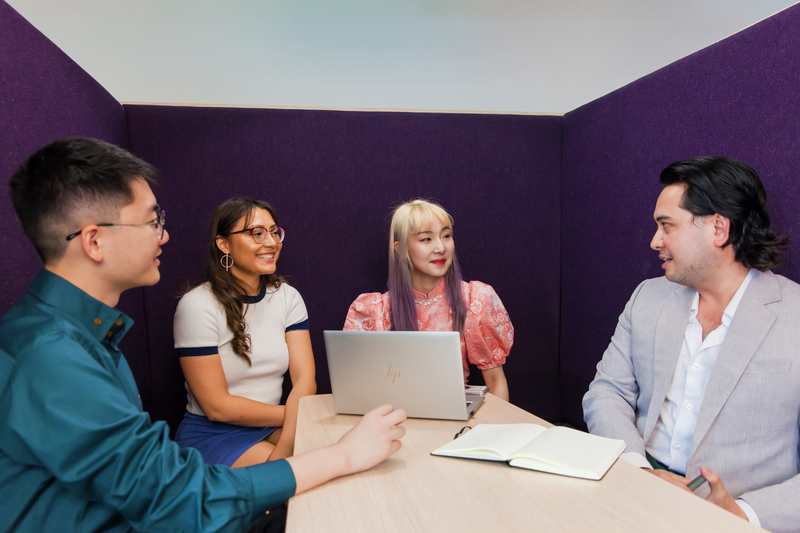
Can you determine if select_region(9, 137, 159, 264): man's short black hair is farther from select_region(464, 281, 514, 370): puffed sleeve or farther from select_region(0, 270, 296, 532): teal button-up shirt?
select_region(464, 281, 514, 370): puffed sleeve

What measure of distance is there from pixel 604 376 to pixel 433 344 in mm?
849

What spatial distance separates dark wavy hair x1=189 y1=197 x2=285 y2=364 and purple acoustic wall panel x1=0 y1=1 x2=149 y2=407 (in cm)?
61

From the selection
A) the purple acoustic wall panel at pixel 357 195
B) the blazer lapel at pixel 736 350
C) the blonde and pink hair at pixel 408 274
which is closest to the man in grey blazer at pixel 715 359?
the blazer lapel at pixel 736 350

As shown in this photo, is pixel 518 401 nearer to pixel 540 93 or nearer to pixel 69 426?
pixel 540 93

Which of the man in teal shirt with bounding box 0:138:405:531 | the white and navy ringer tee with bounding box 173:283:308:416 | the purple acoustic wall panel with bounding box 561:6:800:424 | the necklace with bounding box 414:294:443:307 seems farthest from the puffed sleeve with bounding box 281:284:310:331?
the purple acoustic wall panel with bounding box 561:6:800:424

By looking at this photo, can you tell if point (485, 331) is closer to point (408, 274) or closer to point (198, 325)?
point (408, 274)

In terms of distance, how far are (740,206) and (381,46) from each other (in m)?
2.33

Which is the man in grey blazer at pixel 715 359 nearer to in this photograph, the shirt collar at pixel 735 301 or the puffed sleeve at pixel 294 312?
the shirt collar at pixel 735 301

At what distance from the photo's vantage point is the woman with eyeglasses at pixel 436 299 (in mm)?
2408

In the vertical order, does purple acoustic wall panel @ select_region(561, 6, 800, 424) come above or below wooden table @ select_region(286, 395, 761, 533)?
above

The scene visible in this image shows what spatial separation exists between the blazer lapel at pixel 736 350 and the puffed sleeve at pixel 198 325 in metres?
1.68

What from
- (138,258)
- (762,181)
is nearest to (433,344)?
(138,258)

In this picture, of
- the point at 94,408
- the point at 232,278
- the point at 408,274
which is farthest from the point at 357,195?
the point at 94,408

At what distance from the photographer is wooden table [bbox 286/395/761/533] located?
92 centimetres
